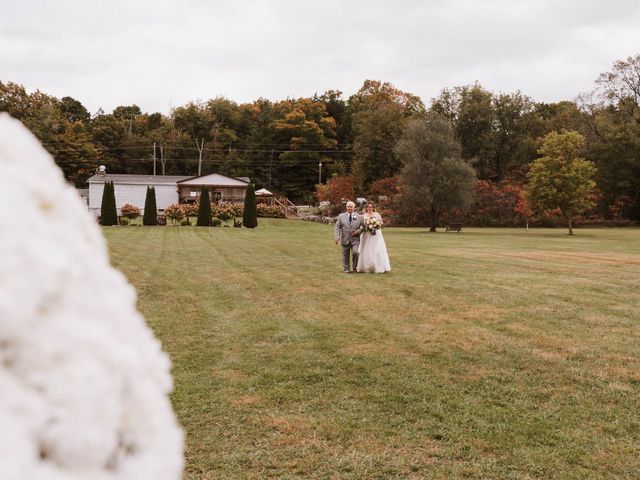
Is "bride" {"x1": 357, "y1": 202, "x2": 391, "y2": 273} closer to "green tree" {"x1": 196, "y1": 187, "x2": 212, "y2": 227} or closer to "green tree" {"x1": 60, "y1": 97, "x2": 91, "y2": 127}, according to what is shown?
"green tree" {"x1": 196, "y1": 187, "x2": 212, "y2": 227}

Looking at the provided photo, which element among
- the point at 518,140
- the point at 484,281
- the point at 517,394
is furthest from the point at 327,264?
the point at 518,140

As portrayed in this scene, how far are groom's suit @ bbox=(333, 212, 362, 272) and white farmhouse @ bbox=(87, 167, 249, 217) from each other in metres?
49.2

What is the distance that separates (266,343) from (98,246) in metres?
7.55

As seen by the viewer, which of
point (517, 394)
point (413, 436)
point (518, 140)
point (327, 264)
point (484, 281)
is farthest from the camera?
point (518, 140)

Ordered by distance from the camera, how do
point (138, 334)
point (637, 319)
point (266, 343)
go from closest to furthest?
point (138, 334) → point (266, 343) → point (637, 319)

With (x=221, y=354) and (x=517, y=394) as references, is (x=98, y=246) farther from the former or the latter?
(x=221, y=354)

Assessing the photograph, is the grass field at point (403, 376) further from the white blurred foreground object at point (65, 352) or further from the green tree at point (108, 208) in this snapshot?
the green tree at point (108, 208)

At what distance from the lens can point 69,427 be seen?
712 mm

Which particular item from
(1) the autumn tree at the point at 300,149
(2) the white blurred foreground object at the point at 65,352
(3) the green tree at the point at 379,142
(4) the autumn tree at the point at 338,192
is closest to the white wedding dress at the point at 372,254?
(2) the white blurred foreground object at the point at 65,352

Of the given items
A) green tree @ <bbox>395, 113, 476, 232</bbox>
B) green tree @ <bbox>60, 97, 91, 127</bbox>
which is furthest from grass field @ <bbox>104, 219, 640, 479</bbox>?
green tree @ <bbox>60, 97, 91, 127</bbox>

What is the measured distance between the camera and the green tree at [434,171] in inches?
1956

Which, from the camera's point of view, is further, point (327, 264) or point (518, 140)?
point (518, 140)

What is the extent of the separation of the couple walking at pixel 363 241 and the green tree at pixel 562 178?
3091 cm

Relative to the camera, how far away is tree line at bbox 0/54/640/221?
62.0m
